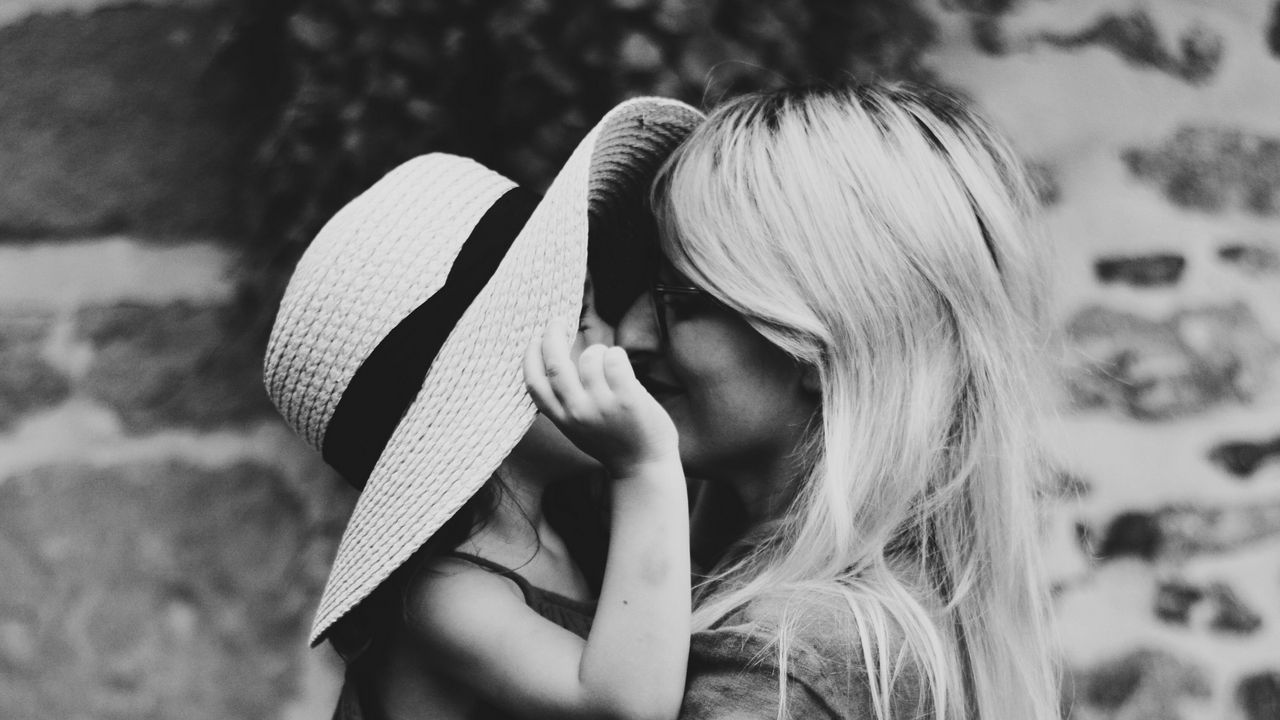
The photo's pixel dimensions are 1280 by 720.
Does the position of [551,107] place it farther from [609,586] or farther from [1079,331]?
[1079,331]

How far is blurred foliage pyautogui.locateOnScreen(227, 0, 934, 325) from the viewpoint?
1.82m

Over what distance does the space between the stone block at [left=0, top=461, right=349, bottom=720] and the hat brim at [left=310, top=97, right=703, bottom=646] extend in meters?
0.81

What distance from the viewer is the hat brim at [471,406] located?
1.35 meters

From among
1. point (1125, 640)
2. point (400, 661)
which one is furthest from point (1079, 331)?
point (400, 661)

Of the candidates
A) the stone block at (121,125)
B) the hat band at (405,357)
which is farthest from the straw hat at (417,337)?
the stone block at (121,125)

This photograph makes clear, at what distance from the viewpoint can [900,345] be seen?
150 centimetres

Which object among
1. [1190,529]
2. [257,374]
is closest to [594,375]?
[257,374]

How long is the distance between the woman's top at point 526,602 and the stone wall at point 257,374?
0.62 metres

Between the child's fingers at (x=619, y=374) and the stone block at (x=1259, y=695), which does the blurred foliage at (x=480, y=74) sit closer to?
the child's fingers at (x=619, y=374)

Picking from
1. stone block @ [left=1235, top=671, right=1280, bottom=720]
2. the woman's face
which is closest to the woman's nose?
the woman's face

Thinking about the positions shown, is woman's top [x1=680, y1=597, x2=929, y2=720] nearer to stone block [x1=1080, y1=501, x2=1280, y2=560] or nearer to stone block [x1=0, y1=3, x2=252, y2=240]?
stone block [x1=1080, y1=501, x2=1280, y2=560]

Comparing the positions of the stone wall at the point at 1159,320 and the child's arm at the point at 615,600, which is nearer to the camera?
the child's arm at the point at 615,600

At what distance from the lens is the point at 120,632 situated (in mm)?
2148

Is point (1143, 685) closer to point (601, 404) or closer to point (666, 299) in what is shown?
Answer: point (666, 299)
